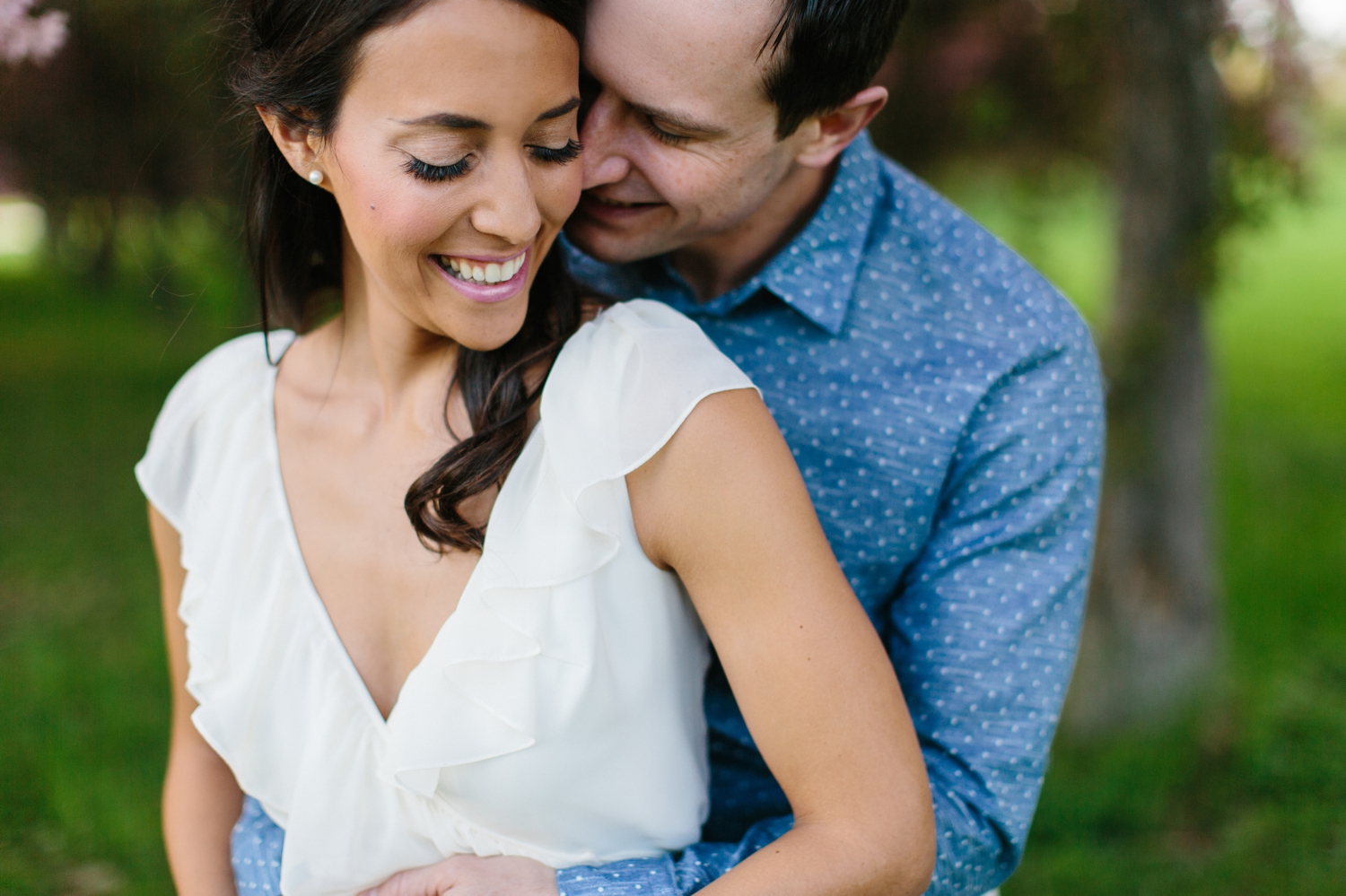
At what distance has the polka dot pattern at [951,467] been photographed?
184cm

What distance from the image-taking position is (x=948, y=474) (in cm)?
190

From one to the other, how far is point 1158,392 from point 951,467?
2235 millimetres

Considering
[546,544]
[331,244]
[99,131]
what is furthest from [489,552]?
[99,131]

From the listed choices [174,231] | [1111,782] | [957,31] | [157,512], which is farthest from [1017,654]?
[174,231]

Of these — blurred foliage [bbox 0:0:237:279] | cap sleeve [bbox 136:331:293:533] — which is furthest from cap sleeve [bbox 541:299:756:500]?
blurred foliage [bbox 0:0:237:279]

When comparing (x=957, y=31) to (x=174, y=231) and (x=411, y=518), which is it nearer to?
(x=411, y=518)

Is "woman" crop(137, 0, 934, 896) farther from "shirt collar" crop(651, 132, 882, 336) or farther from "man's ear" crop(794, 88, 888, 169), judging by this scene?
"man's ear" crop(794, 88, 888, 169)

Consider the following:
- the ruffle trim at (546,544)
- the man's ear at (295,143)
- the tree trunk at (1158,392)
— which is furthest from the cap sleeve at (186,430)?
the tree trunk at (1158,392)

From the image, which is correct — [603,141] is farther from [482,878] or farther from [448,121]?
[482,878]

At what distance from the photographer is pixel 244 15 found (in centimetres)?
161

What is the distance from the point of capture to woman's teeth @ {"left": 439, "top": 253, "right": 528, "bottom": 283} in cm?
157

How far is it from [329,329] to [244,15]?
0.58m

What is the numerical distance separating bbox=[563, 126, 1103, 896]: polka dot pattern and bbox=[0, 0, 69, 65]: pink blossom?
3.75 feet

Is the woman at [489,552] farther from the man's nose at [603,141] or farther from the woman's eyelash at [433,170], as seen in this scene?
the man's nose at [603,141]
